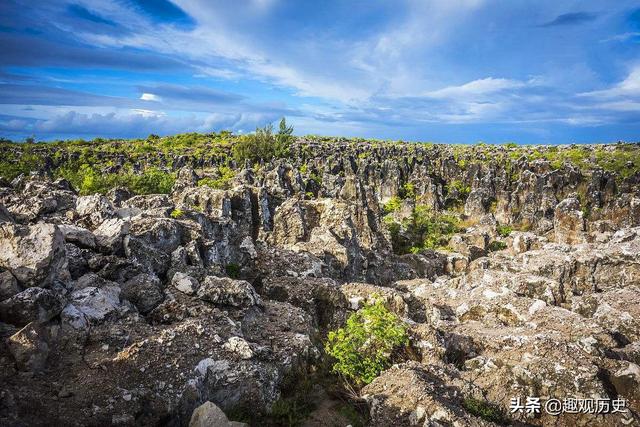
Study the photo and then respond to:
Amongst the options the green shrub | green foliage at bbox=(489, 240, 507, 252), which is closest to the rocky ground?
green foliage at bbox=(489, 240, 507, 252)

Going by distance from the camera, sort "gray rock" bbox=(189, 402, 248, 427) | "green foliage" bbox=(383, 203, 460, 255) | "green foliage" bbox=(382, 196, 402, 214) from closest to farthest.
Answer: "gray rock" bbox=(189, 402, 248, 427) → "green foliage" bbox=(383, 203, 460, 255) → "green foliage" bbox=(382, 196, 402, 214)

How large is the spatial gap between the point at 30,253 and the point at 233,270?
905 cm

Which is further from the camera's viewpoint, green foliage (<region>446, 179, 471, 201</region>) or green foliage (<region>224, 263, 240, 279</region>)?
green foliage (<region>446, 179, 471, 201</region>)

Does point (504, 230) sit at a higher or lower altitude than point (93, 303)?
lower

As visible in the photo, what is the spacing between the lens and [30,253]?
34.7 feet

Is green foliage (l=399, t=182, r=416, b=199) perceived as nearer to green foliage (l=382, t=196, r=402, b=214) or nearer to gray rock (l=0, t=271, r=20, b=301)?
green foliage (l=382, t=196, r=402, b=214)

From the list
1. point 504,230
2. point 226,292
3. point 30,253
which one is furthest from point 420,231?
point 30,253

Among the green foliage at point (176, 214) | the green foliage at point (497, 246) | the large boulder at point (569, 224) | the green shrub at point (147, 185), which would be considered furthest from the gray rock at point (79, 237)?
the large boulder at point (569, 224)

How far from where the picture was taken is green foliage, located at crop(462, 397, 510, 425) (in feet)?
34.7

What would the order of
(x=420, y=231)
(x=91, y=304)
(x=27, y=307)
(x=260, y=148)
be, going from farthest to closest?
1. (x=260, y=148)
2. (x=420, y=231)
3. (x=91, y=304)
4. (x=27, y=307)

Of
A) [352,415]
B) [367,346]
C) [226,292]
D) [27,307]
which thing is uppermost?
[27,307]

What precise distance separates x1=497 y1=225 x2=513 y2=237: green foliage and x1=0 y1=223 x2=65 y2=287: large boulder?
46.0m

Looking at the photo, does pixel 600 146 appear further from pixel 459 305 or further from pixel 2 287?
pixel 2 287

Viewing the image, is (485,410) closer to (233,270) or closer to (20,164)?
(233,270)
